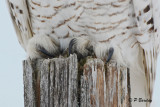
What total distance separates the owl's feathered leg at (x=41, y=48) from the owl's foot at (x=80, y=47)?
0.19 metres

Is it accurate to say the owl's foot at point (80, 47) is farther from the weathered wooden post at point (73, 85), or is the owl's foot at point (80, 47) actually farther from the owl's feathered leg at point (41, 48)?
the weathered wooden post at point (73, 85)

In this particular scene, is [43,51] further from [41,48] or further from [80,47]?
[80,47]

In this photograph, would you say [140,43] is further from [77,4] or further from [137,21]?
[77,4]

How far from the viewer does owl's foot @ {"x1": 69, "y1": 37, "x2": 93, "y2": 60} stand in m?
2.77

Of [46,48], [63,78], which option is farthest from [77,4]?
[63,78]

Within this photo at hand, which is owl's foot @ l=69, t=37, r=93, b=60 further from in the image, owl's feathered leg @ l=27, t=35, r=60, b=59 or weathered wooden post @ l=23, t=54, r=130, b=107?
weathered wooden post @ l=23, t=54, r=130, b=107

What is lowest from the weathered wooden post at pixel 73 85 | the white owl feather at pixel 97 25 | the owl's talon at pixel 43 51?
the weathered wooden post at pixel 73 85

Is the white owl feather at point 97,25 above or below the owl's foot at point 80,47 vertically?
above

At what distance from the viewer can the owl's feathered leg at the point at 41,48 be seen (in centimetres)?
283

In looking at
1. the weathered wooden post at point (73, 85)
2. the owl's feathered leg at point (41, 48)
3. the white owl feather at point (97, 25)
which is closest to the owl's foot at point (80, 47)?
the white owl feather at point (97, 25)

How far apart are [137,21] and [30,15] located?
1078mm

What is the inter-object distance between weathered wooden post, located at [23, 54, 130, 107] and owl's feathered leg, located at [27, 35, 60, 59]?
53 cm

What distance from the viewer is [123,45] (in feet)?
10.1

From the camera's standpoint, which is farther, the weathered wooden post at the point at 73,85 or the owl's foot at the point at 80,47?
the owl's foot at the point at 80,47
